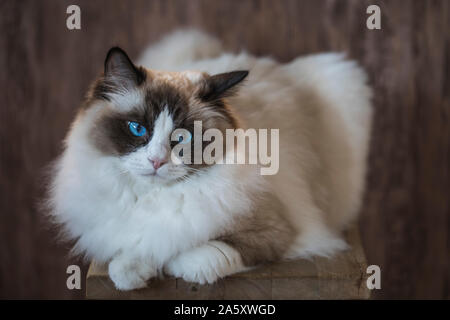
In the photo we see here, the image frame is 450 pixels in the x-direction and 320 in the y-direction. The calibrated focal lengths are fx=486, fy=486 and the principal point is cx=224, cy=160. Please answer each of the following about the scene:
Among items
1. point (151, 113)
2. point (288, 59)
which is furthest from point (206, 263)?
point (288, 59)

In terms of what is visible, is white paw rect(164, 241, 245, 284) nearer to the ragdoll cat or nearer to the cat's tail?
the ragdoll cat

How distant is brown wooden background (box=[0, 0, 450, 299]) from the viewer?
1879mm

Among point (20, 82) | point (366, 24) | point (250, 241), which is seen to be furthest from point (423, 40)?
point (20, 82)

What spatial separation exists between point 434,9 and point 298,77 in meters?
0.61

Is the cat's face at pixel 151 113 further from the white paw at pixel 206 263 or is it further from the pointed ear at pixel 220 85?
the white paw at pixel 206 263

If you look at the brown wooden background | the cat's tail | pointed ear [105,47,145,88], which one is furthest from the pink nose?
the brown wooden background

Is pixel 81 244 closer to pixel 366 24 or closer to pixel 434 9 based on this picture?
pixel 366 24

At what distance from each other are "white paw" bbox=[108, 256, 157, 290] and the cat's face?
23cm

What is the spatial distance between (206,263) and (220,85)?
0.47 metres

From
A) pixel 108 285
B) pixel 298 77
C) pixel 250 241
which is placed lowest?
pixel 108 285

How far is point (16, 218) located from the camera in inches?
83.7

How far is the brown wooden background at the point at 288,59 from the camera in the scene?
1.88 meters

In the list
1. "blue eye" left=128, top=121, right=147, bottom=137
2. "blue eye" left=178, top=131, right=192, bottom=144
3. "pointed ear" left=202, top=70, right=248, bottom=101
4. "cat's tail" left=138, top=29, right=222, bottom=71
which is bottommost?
"blue eye" left=178, top=131, right=192, bottom=144

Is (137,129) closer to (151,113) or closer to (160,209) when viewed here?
(151,113)
